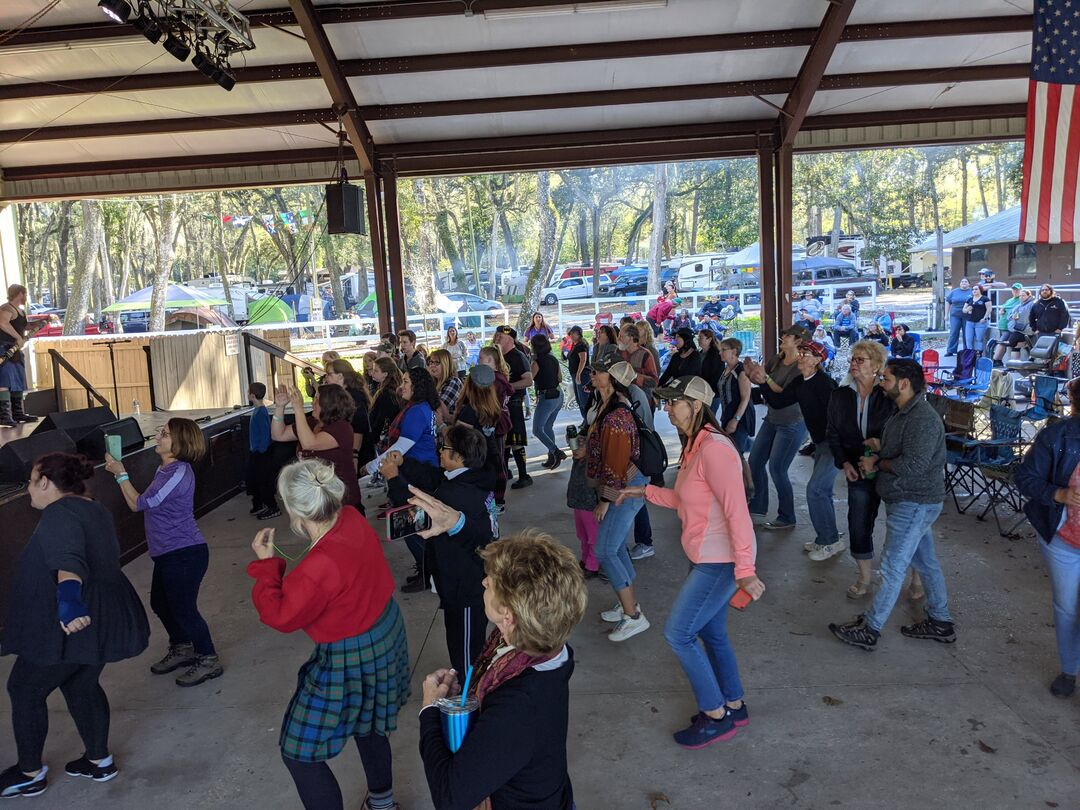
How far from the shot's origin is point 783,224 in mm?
12133

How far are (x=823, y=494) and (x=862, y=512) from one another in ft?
2.50

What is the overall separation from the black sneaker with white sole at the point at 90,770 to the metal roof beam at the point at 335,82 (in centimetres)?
764

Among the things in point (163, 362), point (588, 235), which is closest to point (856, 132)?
point (163, 362)

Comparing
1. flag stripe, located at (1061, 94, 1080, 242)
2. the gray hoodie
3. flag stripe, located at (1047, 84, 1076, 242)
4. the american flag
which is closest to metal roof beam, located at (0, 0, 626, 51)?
the american flag

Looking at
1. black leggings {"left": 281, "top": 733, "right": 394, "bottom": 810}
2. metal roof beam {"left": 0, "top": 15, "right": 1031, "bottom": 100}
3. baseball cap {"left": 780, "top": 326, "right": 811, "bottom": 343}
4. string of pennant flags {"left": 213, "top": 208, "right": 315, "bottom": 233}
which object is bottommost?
black leggings {"left": 281, "top": 733, "right": 394, "bottom": 810}

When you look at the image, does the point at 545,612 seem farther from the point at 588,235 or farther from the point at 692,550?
the point at 588,235

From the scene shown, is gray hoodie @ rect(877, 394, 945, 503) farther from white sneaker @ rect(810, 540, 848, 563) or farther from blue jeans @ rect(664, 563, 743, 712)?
white sneaker @ rect(810, 540, 848, 563)

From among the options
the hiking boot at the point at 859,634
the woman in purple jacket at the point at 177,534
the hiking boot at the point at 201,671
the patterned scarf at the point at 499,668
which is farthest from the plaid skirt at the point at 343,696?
the hiking boot at the point at 859,634

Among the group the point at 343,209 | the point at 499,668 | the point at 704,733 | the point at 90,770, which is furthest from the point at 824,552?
the point at 343,209

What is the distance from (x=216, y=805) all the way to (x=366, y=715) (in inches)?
43.6

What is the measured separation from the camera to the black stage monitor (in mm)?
7242

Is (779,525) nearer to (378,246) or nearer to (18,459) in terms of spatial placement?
(18,459)

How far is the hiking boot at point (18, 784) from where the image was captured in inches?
140

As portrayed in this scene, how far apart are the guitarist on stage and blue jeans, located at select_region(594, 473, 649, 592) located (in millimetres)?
8248
